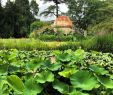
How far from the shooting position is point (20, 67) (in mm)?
3041

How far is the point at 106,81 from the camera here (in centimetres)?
271

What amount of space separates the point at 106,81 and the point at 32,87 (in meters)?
0.51

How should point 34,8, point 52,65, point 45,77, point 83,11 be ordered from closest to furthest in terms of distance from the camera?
point 45,77 → point 52,65 → point 34,8 → point 83,11

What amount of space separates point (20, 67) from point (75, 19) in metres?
47.5

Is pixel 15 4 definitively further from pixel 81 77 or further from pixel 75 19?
pixel 81 77

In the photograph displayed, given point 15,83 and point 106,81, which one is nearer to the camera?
point 15,83

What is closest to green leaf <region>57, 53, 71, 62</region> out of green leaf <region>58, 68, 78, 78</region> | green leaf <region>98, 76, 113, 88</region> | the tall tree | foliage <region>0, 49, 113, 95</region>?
foliage <region>0, 49, 113, 95</region>

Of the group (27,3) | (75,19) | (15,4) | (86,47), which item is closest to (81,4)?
(75,19)

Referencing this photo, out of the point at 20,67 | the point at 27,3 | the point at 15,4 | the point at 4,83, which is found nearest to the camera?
the point at 4,83

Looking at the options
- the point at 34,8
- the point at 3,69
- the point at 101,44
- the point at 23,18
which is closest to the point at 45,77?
the point at 3,69

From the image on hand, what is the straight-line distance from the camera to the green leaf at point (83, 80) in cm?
261

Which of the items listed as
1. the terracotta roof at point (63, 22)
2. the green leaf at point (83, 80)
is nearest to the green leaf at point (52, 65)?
the green leaf at point (83, 80)

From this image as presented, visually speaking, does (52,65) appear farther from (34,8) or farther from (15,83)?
(34,8)

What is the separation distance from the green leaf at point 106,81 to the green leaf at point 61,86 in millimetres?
239
